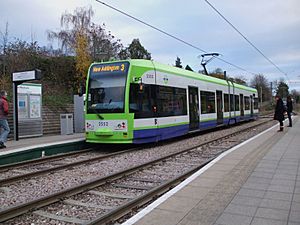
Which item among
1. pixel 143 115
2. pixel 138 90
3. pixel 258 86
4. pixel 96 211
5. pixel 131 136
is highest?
pixel 258 86

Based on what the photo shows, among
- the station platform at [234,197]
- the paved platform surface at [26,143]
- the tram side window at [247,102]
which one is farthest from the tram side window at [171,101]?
the tram side window at [247,102]

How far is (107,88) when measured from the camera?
12.4 metres

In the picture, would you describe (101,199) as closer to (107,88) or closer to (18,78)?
(107,88)

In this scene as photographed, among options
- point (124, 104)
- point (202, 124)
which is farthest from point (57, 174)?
point (202, 124)

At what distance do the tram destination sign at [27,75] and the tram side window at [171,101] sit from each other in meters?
5.09

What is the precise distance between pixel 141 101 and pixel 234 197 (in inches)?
291

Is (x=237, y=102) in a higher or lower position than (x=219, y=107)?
higher

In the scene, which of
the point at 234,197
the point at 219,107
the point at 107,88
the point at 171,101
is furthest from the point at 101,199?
the point at 219,107

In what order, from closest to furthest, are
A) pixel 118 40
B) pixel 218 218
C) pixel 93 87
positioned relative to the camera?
pixel 218 218 → pixel 93 87 → pixel 118 40

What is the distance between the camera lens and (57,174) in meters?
8.35

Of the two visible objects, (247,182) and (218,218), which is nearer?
Result: (218,218)

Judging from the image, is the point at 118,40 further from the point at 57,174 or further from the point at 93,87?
the point at 57,174

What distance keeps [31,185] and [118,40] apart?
27.2 m

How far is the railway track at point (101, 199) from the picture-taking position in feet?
16.3
